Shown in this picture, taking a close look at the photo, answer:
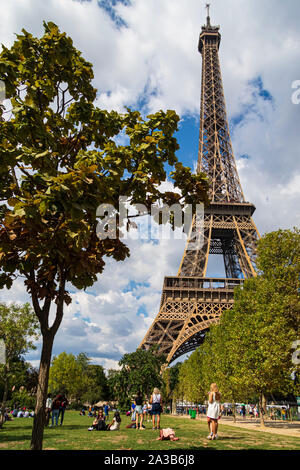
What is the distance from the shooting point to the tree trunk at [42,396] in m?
5.12

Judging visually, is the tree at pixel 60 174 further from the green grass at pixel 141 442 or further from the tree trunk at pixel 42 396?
the green grass at pixel 141 442

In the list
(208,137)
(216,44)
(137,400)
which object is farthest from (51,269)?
(216,44)

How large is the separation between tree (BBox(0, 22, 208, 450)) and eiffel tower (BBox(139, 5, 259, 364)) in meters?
35.4

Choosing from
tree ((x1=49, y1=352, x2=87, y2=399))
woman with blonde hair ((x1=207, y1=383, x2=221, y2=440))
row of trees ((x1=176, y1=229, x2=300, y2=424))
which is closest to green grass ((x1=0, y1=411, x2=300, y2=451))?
woman with blonde hair ((x1=207, y1=383, x2=221, y2=440))

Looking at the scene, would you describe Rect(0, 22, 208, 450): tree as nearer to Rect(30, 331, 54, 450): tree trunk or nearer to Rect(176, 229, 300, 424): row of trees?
Rect(30, 331, 54, 450): tree trunk

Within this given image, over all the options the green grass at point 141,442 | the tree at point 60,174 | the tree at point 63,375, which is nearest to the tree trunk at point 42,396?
the tree at point 60,174

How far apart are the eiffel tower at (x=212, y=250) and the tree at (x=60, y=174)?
1393 inches

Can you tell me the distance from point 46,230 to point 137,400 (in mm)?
11933

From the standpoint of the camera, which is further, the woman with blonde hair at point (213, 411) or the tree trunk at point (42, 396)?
the woman with blonde hair at point (213, 411)

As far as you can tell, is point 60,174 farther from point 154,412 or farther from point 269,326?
point 269,326

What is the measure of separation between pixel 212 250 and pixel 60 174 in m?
58.8

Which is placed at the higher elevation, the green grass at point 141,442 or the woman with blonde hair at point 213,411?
the woman with blonde hair at point 213,411

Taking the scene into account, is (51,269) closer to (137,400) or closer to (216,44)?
(137,400)

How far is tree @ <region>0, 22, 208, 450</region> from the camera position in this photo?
4.26 metres
